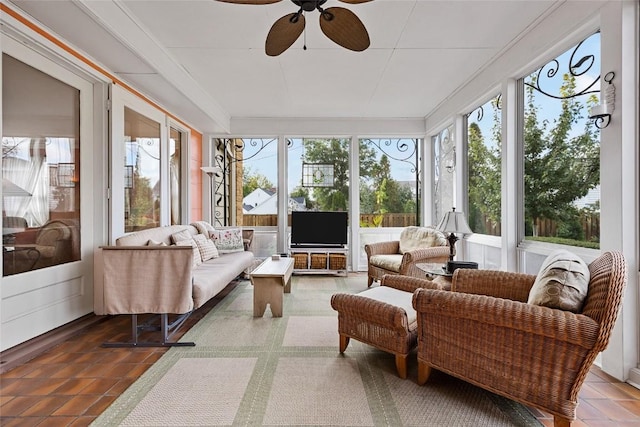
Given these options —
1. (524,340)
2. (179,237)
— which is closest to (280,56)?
(179,237)

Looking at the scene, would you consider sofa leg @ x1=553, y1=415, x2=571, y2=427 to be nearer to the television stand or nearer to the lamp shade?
the lamp shade

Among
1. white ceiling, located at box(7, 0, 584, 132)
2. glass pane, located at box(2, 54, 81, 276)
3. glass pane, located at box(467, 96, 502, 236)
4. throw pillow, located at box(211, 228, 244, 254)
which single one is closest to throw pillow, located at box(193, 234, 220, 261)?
throw pillow, located at box(211, 228, 244, 254)

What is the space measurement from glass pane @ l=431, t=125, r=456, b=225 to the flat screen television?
1.56 metres

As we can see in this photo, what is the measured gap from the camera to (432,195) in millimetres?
5578

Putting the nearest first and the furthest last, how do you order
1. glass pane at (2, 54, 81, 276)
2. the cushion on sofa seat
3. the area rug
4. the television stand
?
the area rug < glass pane at (2, 54, 81, 276) < the cushion on sofa seat < the television stand

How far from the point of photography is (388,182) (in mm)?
5766

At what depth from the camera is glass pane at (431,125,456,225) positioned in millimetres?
4803

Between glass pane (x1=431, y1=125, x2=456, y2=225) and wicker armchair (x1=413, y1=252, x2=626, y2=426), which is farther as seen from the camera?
glass pane (x1=431, y1=125, x2=456, y2=225)

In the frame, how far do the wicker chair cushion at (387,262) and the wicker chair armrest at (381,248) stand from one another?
104 millimetres

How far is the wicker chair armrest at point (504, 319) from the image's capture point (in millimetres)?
1421

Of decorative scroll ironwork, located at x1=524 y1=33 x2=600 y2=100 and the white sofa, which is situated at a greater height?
decorative scroll ironwork, located at x1=524 y1=33 x2=600 y2=100

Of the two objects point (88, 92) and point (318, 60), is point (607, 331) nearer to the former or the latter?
point (318, 60)

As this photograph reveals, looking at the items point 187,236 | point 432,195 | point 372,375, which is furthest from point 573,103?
point 187,236

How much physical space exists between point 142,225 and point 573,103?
177 inches
